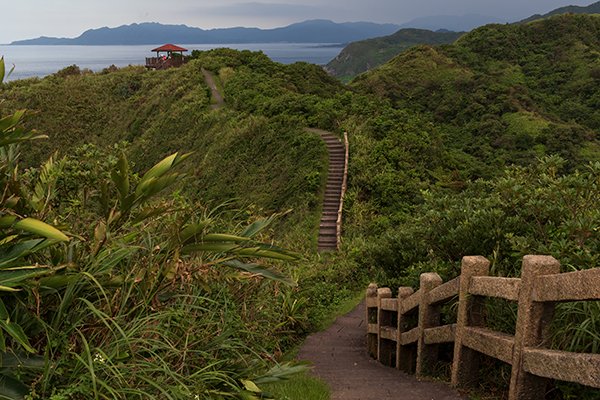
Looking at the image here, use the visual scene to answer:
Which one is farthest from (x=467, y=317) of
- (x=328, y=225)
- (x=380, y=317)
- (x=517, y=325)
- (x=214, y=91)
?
(x=214, y=91)

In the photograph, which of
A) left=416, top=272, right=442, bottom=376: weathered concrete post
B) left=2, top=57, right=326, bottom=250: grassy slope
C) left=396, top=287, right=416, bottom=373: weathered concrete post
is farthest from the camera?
left=2, top=57, right=326, bottom=250: grassy slope

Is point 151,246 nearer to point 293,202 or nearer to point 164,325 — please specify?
point 164,325

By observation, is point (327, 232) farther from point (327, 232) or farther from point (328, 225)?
point (328, 225)

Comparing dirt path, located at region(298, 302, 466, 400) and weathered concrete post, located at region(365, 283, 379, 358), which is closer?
dirt path, located at region(298, 302, 466, 400)

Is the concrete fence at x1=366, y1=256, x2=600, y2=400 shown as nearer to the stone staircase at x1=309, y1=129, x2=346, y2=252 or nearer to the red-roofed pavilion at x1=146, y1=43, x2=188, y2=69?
the stone staircase at x1=309, y1=129, x2=346, y2=252

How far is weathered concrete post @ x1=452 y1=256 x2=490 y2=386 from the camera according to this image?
15.4 feet

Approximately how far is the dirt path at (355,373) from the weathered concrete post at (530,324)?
878 mm

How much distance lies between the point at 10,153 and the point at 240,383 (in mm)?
2023

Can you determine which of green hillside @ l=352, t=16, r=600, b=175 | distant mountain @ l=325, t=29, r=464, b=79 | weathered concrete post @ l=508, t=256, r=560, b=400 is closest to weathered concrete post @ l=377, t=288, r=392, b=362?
weathered concrete post @ l=508, t=256, r=560, b=400

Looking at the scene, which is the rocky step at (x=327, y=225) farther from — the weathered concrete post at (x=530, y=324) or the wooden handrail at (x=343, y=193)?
the weathered concrete post at (x=530, y=324)

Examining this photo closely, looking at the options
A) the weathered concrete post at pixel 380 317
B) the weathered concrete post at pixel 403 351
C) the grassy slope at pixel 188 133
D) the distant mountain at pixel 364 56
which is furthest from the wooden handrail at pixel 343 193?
the distant mountain at pixel 364 56

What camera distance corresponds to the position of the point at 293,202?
24.8m

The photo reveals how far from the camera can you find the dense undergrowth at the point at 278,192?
10.5 ft

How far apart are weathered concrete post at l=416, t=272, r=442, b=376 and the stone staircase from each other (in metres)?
15.2
